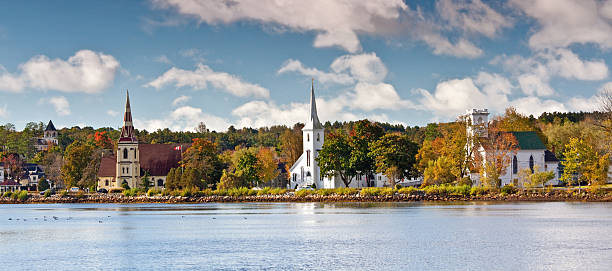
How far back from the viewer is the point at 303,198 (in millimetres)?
97438

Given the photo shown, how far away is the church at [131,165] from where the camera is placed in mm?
132000

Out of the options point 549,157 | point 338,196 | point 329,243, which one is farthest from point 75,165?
point 329,243

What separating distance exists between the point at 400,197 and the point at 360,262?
5724cm

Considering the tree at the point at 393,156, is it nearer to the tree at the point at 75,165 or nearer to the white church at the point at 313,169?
the white church at the point at 313,169

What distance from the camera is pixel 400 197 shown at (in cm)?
8806

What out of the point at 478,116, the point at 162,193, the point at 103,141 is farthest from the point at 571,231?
the point at 103,141

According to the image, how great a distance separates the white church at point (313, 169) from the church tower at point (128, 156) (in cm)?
3166

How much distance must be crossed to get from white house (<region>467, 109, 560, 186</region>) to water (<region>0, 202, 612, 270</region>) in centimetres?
3524

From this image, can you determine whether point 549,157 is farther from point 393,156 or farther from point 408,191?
point 408,191

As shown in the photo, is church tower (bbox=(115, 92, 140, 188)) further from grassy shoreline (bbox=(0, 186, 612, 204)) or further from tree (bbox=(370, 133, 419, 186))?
tree (bbox=(370, 133, 419, 186))

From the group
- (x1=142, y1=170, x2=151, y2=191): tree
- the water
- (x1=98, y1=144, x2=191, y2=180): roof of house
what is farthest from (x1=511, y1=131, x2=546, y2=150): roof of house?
(x1=142, y1=170, x2=151, y2=191): tree

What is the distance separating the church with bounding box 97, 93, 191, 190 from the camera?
433 ft

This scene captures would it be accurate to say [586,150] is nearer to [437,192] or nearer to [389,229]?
[437,192]

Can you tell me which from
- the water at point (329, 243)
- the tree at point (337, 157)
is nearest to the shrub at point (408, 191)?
the tree at point (337, 157)
